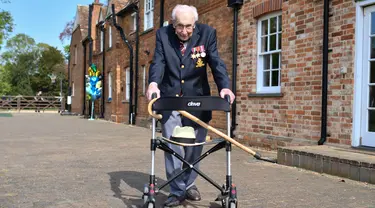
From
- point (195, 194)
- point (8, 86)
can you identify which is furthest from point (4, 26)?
point (8, 86)

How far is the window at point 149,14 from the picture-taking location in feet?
54.8

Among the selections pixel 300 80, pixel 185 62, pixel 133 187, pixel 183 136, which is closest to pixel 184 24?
pixel 185 62

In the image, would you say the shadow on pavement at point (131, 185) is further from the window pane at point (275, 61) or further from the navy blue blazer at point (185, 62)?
the window pane at point (275, 61)

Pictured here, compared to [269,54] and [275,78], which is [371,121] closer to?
[275,78]

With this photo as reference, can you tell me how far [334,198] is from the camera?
4695 mm

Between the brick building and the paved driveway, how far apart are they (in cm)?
126

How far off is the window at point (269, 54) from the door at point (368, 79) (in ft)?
7.51

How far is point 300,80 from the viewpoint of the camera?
26.7 ft

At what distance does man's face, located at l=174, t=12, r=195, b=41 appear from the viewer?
3709 millimetres

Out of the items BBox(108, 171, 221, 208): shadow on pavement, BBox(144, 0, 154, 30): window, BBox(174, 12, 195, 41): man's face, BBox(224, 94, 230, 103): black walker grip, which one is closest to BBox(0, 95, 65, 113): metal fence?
BBox(144, 0, 154, 30): window

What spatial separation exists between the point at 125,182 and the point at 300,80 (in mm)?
4411

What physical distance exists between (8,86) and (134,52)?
187 feet

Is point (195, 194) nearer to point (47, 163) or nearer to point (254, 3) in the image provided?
point (47, 163)

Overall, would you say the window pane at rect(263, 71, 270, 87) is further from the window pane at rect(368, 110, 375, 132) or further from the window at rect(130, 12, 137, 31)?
the window at rect(130, 12, 137, 31)
